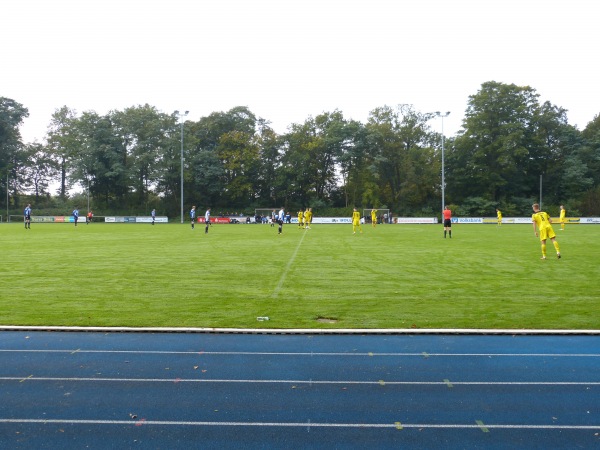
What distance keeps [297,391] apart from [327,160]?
225ft

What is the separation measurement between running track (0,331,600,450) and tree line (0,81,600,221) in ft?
202

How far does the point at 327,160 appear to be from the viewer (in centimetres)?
7300

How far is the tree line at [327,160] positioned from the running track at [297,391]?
61.6m

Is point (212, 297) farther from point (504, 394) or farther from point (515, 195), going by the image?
point (515, 195)

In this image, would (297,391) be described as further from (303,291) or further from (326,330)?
(303,291)

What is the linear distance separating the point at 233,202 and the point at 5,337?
6597cm

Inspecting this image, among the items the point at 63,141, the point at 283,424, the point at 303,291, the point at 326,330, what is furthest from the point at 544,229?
the point at 63,141

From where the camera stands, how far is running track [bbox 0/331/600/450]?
14.2 feet

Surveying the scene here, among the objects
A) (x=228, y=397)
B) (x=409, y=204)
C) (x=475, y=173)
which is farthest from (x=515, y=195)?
(x=228, y=397)

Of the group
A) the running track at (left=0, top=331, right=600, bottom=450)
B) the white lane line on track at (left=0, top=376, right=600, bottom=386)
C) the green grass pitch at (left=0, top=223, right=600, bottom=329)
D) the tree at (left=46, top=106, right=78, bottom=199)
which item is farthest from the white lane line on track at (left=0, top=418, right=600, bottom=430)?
the tree at (left=46, top=106, right=78, bottom=199)

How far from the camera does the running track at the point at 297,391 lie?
14.2 feet

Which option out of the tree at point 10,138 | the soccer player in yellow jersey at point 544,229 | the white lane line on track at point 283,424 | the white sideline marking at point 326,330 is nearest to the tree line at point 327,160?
the tree at point 10,138

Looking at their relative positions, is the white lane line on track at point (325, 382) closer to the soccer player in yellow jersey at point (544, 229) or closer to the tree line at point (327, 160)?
the soccer player in yellow jersey at point (544, 229)

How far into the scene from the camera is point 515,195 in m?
68.4
